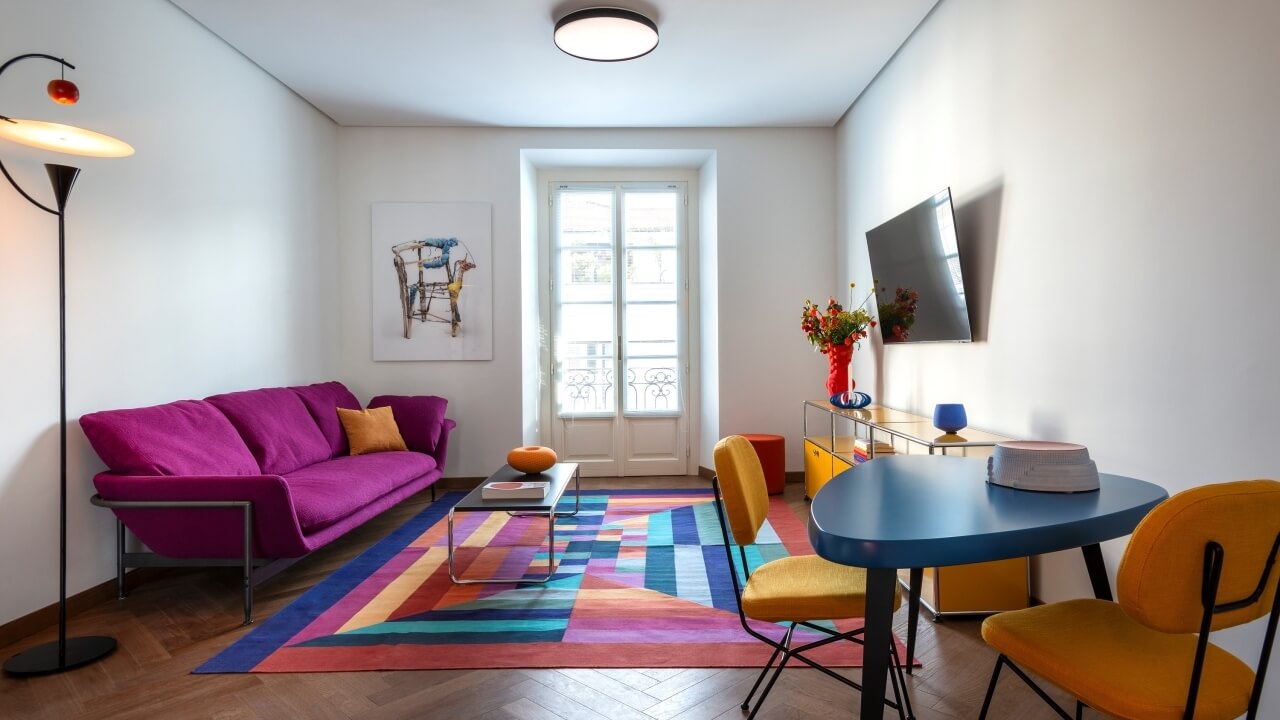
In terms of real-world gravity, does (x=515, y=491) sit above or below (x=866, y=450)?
below

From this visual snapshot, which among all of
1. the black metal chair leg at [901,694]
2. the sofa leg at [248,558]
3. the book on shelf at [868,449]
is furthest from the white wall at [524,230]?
the black metal chair leg at [901,694]

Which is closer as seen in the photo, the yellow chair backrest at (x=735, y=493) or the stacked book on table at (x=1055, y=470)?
the stacked book on table at (x=1055, y=470)

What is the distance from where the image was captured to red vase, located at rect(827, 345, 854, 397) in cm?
491

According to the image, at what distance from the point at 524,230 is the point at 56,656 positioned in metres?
4.27

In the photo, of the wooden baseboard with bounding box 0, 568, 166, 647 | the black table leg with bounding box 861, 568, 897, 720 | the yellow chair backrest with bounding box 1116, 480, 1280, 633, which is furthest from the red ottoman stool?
the yellow chair backrest with bounding box 1116, 480, 1280, 633

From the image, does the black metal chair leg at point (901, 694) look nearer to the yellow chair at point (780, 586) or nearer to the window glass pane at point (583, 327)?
the yellow chair at point (780, 586)

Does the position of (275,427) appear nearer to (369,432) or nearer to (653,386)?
(369,432)

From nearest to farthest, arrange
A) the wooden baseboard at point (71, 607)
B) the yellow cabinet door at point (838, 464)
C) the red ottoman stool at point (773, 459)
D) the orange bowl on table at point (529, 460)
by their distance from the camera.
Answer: the wooden baseboard at point (71, 607) < the orange bowl on table at point (529, 460) < the yellow cabinet door at point (838, 464) < the red ottoman stool at point (773, 459)

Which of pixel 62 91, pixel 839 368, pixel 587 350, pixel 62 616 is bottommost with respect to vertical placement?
pixel 62 616

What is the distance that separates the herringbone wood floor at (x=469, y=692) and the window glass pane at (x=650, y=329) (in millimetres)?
4056

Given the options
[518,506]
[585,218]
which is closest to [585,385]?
[585,218]

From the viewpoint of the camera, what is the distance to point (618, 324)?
656cm

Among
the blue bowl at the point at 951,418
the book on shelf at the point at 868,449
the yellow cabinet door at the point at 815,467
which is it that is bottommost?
the yellow cabinet door at the point at 815,467

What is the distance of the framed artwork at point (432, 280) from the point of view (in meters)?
5.95
